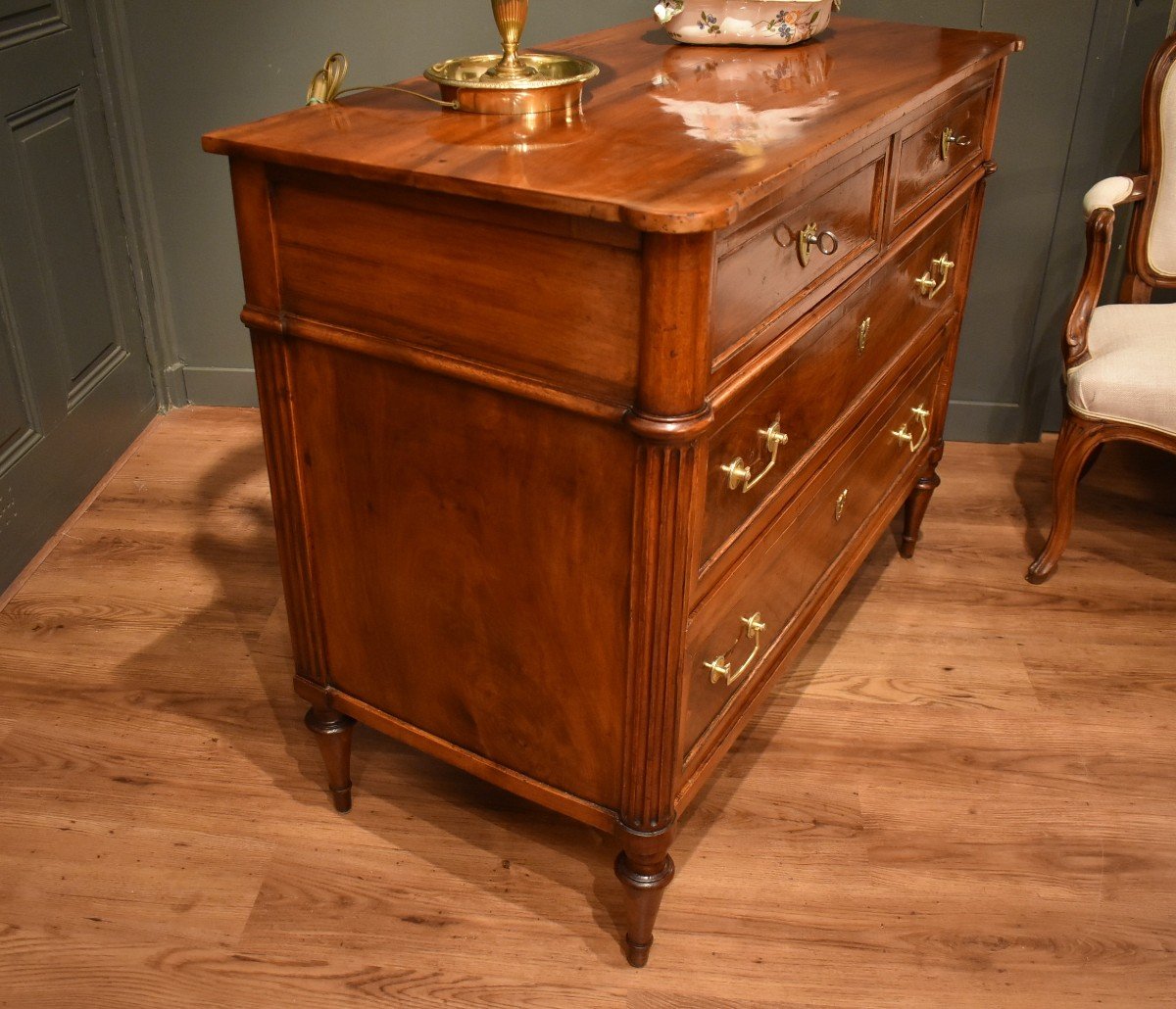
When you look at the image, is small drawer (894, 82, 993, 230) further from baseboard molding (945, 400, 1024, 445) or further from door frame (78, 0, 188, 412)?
door frame (78, 0, 188, 412)

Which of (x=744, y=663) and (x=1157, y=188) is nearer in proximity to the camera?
(x=744, y=663)

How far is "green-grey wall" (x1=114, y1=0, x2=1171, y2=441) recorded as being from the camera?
2891mm

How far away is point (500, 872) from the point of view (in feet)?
6.60

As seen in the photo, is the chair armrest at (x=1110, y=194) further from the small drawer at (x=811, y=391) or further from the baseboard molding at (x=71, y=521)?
the baseboard molding at (x=71, y=521)

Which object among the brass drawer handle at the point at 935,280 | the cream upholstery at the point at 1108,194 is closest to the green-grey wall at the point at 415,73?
the cream upholstery at the point at 1108,194

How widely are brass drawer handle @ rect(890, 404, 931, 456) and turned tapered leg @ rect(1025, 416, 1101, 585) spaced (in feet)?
0.95

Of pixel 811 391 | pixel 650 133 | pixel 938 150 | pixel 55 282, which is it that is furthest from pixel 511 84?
pixel 55 282

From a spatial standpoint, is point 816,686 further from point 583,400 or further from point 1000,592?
point 583,400

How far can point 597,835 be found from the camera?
2100mm

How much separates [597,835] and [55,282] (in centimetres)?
188

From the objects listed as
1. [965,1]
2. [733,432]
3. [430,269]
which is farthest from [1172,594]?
[430,269]

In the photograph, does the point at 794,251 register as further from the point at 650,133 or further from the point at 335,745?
the point at 335,745

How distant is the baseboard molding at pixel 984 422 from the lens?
3.31 meters

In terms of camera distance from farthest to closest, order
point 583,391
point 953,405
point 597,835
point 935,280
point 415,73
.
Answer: point 953,405, point 415,73, point 935,280, point 597,835, point 583,391
